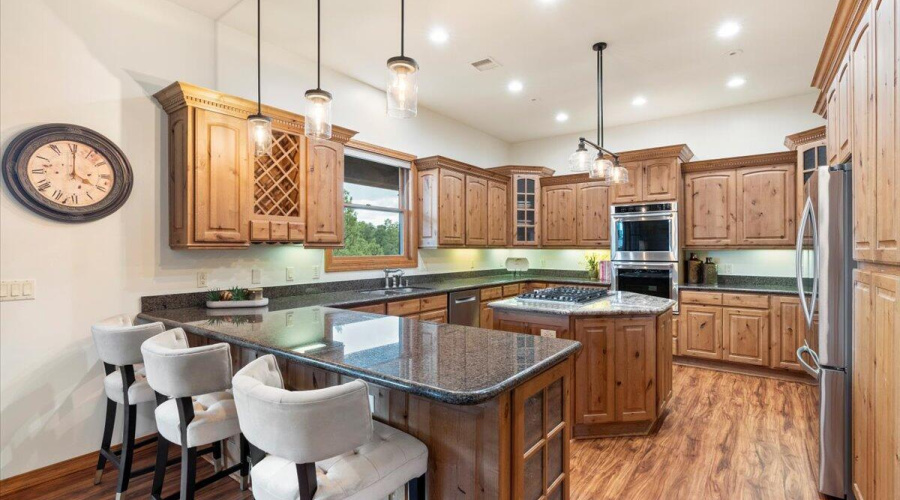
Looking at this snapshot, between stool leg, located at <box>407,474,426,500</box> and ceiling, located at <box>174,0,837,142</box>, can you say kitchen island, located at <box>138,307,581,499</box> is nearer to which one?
stool leg, located at <box>407,474,426,500</box>

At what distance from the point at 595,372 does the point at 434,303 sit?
1751 millimetres

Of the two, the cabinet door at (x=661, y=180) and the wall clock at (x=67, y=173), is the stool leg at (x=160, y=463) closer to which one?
the wall clock at (x=67, y=173)

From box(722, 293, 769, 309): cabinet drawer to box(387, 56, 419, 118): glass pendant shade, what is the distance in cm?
419

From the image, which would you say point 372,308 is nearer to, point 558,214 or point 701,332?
point 558,214

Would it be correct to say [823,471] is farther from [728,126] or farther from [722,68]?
[728,126]

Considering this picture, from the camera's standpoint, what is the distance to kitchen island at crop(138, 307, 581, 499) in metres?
1.37

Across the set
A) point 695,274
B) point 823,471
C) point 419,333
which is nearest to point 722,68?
point 695,274

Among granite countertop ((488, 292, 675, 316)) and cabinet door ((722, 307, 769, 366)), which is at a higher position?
granite countertop ((488, 292, 675, 316))

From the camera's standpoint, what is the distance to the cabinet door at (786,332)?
416cm

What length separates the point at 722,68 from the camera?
13.0 feet

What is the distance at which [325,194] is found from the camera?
3.54 meters

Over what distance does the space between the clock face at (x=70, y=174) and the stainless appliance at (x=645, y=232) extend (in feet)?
16.2

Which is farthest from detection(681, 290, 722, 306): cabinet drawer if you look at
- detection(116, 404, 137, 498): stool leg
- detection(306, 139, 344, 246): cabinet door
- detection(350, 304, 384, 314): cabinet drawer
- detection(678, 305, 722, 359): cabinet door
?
detection(116, 404, 137, 498): stool leg

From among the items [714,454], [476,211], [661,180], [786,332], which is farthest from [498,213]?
[714,454]
